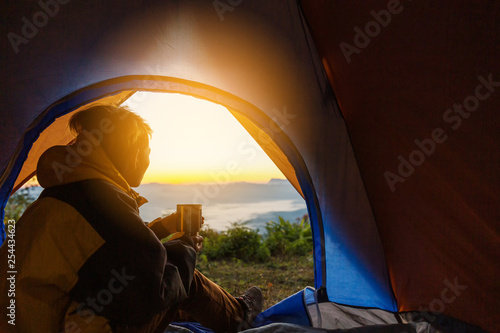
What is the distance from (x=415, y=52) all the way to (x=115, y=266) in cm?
172

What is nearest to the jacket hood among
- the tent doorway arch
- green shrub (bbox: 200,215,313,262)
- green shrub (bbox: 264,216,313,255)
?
the tent doorway arch

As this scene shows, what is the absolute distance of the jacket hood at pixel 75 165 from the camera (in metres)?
1.19

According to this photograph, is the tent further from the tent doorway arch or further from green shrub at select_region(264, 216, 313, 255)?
green shrub at select_region(264, 216, 313, 255)

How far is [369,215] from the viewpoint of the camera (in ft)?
7.01

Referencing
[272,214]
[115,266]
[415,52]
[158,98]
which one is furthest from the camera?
[272,214]

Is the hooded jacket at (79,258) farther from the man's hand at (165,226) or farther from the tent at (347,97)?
the tent at (347,97)

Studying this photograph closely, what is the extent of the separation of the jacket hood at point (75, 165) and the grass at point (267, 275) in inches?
76.9

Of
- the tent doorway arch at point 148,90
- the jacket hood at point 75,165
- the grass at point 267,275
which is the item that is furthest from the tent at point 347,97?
the grass at point 267,275

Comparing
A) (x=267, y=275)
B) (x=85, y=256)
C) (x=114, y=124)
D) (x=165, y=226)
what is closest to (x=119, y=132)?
(x=114, y=124)

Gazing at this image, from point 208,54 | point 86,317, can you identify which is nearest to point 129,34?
point 208,54

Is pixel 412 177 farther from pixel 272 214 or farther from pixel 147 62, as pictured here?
pixel 272 214

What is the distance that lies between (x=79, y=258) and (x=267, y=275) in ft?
8.83

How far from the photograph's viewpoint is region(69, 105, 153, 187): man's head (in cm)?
137

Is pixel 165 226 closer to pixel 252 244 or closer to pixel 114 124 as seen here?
pixel 114 124
